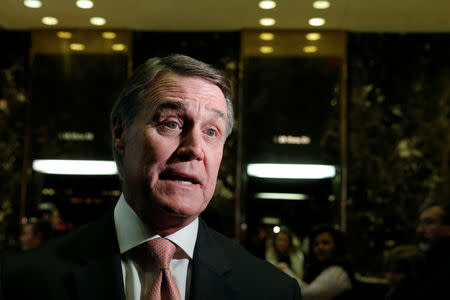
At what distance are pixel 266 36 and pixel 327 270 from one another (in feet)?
8.31

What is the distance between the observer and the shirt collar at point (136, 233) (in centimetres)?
89

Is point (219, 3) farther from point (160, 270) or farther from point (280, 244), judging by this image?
point (160, 270)

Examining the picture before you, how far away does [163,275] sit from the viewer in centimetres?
87

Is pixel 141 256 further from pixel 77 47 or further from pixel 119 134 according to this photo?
pixel 77 47

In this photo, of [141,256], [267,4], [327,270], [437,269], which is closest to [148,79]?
[141,256]

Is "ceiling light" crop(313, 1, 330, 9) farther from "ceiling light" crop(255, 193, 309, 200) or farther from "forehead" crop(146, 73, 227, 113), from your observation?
"forehead" crop(146, 73, 227, 113)

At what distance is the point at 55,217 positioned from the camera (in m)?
4.59

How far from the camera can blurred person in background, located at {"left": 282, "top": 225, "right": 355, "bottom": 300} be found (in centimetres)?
290

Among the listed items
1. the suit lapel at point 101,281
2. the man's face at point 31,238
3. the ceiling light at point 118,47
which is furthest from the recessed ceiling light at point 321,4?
the suit lapel at point 101,281

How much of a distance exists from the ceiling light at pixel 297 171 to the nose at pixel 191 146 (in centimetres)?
383

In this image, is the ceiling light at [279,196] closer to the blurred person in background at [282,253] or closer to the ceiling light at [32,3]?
the blurred person in background at [282,253]

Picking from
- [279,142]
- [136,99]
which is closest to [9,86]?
[279,142]

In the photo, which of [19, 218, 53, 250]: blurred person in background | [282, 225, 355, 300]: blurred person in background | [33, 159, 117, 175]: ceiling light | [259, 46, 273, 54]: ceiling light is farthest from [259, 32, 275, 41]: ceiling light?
[19, 218, 53, 250]: blurred person in background

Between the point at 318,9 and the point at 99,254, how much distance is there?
3.89 meters
